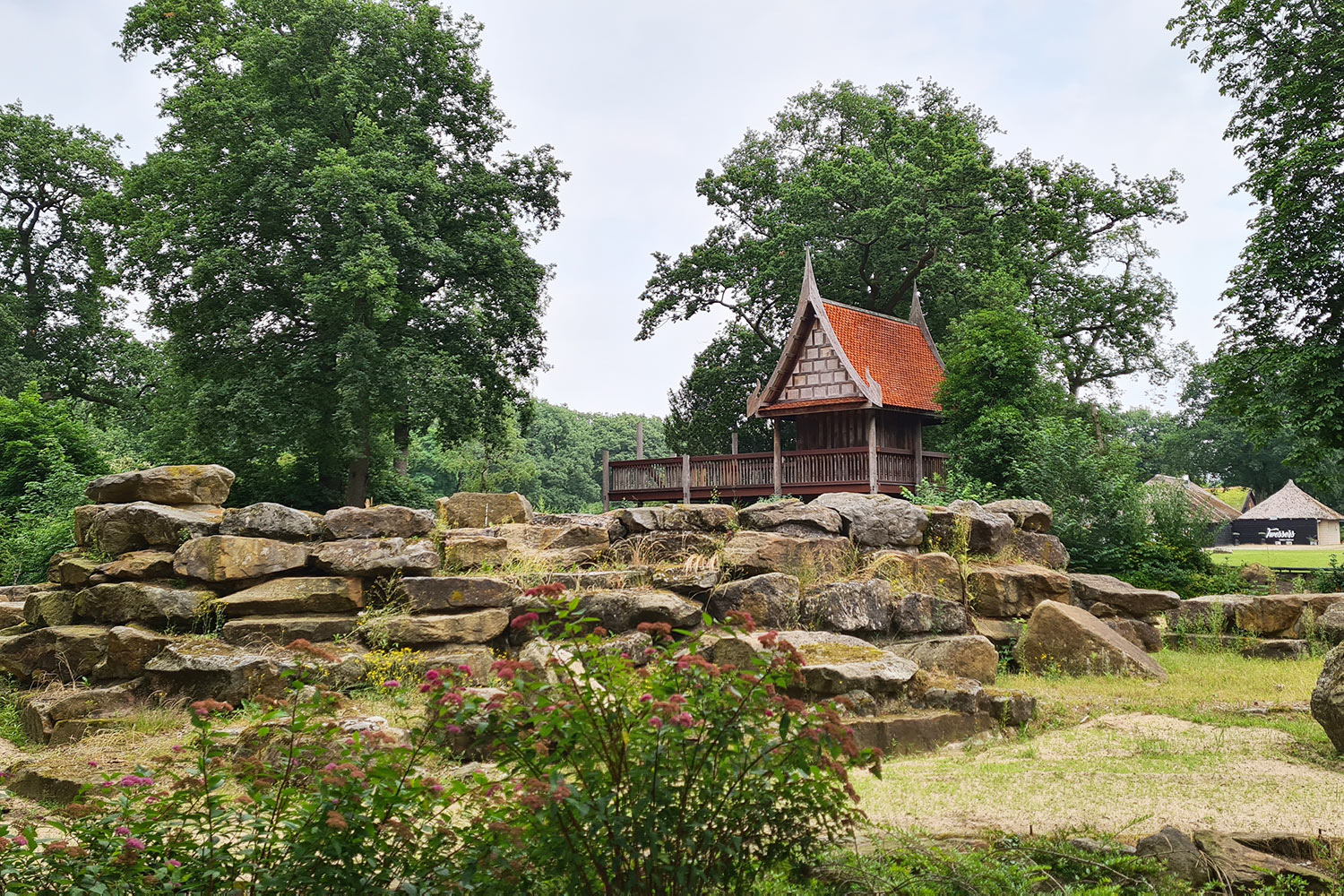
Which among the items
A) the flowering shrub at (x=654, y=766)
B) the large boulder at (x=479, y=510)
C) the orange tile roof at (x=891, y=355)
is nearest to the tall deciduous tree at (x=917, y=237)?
the orange tile roof at (x=891, y=355)

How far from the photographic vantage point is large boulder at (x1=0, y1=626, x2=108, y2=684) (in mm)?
9641

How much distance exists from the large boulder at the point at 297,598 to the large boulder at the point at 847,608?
510 cm

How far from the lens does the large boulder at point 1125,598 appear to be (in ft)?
48.4

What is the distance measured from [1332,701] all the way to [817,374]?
17.7 metres

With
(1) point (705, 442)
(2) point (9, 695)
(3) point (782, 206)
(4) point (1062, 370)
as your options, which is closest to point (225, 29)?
(3) point (782, 206)

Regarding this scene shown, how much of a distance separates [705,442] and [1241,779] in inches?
1043

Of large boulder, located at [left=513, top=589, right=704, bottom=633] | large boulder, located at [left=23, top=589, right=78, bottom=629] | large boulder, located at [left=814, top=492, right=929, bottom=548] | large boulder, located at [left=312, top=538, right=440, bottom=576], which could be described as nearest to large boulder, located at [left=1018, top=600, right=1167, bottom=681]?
large boulder, located at [left=814, top=492, right=929, bottom=548]

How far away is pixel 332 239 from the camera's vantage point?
22453mm

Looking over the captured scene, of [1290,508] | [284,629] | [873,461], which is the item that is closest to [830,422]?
[873,461]

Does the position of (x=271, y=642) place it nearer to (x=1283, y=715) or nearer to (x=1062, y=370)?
(x=1283, y=715)

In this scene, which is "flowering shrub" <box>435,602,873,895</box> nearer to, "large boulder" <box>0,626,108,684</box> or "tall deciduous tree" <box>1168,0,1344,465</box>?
"large boulder" <box>0,626,108,684</box>

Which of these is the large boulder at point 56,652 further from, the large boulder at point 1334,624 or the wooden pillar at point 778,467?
the wooden pillar at point 778,467

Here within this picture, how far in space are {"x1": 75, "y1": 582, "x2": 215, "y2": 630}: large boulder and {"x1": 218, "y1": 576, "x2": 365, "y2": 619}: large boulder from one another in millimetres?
284

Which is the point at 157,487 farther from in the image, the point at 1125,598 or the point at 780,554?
the point at 1125,598
